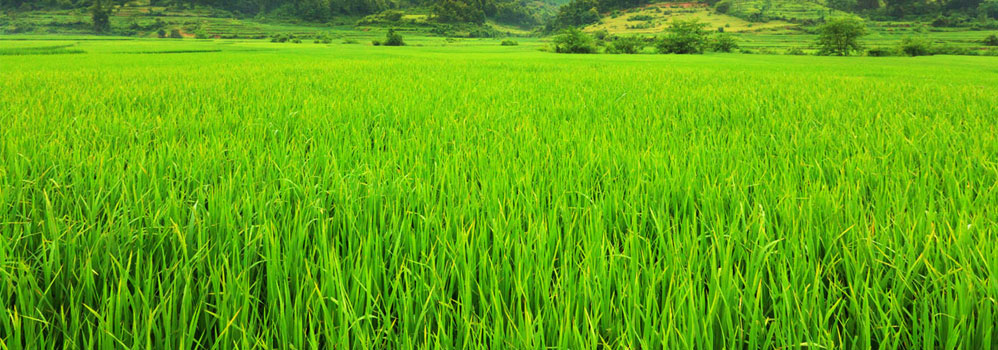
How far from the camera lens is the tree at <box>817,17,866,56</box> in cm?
3659

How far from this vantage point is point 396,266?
2.80ft

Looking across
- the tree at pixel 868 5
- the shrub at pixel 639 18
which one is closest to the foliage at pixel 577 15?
the shrub at pixel 639 18

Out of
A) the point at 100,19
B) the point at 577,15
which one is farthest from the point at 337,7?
the point at 577,15

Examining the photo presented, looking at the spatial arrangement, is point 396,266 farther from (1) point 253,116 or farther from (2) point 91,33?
(2) point 91,33

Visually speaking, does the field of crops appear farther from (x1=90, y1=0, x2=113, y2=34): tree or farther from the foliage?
(x1=90, y1=0, x2=113, y2=34): tree

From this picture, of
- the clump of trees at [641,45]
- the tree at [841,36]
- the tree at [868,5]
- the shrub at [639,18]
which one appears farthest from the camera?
the shrub at [639,18]

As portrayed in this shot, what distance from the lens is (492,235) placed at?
111 cm

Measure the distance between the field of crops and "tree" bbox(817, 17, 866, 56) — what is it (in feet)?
140

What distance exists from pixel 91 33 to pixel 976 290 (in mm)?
102042

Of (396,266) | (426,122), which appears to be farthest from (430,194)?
(426,122)

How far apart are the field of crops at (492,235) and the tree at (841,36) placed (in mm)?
42702

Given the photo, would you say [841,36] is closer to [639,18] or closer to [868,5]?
[639,18]

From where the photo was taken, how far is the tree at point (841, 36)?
120 feet

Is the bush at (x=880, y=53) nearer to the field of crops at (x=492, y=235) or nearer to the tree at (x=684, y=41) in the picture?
the tree at (x=684, y=41)
